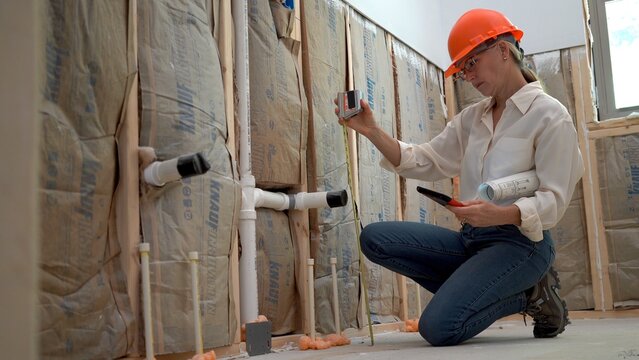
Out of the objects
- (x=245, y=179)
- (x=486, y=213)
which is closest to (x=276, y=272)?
(x=245, y=179)

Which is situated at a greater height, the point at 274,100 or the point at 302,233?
the point at 274,100

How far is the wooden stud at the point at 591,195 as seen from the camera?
11.8 feet

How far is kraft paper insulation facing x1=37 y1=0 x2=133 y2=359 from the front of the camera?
148 cm

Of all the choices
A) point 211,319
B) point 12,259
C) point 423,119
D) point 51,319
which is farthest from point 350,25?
point 12,259

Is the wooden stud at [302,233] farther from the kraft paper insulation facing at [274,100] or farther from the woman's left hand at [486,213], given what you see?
the woman's left hand at [486,213]

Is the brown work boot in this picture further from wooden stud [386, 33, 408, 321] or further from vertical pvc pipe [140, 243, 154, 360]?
wooden stud [386, 33, 408, 321]

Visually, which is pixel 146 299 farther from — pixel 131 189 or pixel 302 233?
pixel 302 233

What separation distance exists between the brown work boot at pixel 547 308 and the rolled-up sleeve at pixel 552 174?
23 cm

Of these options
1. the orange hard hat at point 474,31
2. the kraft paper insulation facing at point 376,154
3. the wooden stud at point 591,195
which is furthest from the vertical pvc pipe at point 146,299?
the wooden stud at point 591,195

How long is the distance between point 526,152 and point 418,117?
6.06ft

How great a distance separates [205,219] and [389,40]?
1.88 m

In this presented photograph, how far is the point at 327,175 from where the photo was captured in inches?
103

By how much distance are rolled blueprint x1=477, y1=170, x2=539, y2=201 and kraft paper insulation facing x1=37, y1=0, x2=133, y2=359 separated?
0.96m

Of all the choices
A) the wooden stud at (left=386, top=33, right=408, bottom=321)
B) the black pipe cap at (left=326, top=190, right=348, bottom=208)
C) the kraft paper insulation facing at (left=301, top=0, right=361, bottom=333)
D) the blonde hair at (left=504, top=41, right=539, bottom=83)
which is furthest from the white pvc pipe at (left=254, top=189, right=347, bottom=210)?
the wooden stud at (left=386, top=33, right=408, bottom=321)
